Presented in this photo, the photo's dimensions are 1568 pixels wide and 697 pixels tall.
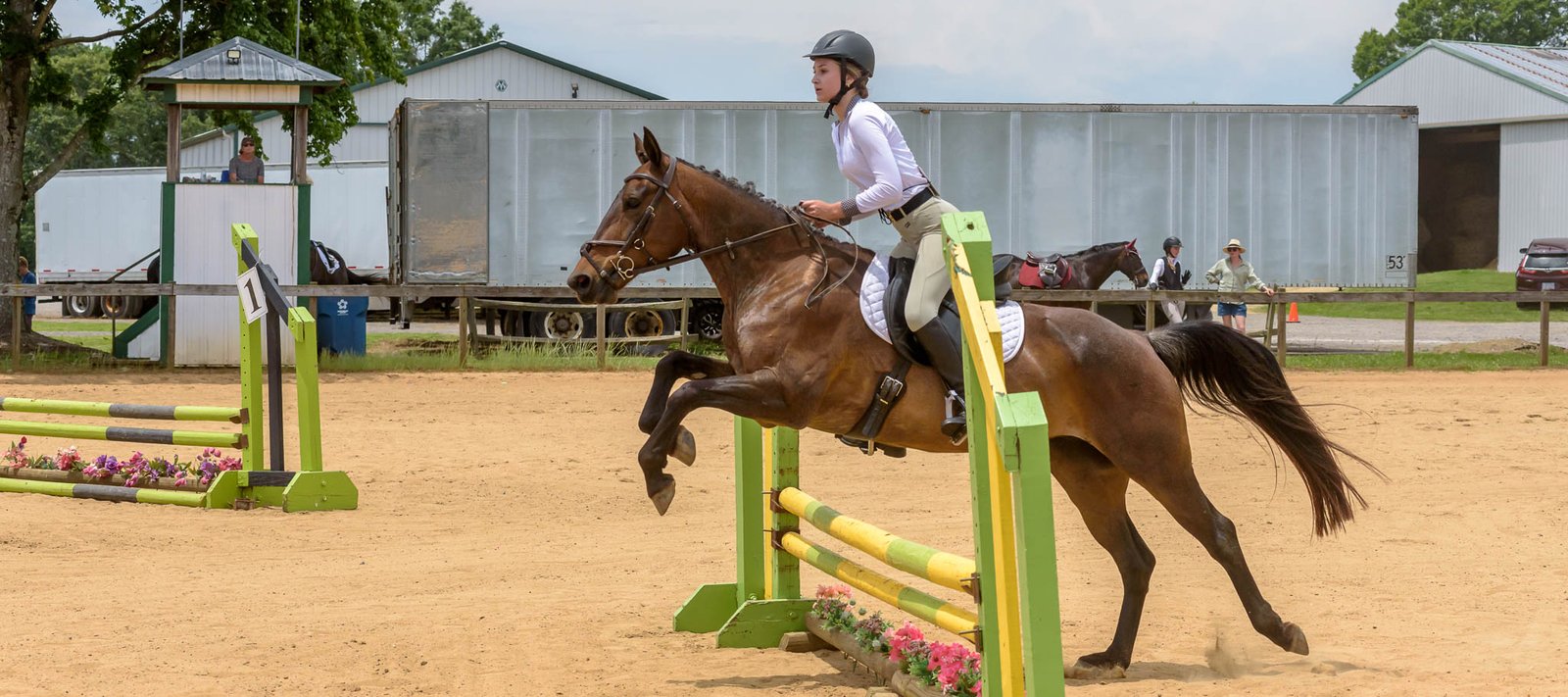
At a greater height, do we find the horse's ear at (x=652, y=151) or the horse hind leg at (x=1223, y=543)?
the horse's ear at (x=652, y=151)

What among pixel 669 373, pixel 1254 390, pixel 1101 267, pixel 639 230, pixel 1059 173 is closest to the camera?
pixel 669 373

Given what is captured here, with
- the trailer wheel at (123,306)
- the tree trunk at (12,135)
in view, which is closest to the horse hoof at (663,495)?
the tree trunk at (12,135)

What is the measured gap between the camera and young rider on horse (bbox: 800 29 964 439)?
5344mm

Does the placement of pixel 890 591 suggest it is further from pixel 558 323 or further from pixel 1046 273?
pixel 558 323

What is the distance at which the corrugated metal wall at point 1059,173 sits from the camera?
19656 mm

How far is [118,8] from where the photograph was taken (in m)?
18.0

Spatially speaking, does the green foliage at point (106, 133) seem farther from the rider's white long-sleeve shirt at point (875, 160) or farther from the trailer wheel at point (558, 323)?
the rider's white long-sleeve shirt at point (875, 160)

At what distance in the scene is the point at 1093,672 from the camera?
5551 mm

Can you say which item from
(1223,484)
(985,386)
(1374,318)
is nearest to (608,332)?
(1223,484)

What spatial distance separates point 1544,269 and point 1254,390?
29.7 meters

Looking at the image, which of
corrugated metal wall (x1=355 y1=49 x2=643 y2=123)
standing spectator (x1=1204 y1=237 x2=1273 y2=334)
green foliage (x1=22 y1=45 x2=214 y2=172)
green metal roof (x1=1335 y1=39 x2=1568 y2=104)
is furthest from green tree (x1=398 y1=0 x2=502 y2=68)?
standing spectator (x1=1204 y1=237 x2=1273 y2=334)

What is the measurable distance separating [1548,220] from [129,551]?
41356 millimetres

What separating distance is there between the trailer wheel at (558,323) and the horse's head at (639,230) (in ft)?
44.3

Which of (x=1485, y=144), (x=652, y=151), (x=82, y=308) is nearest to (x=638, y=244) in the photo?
(x=652, y=151)
